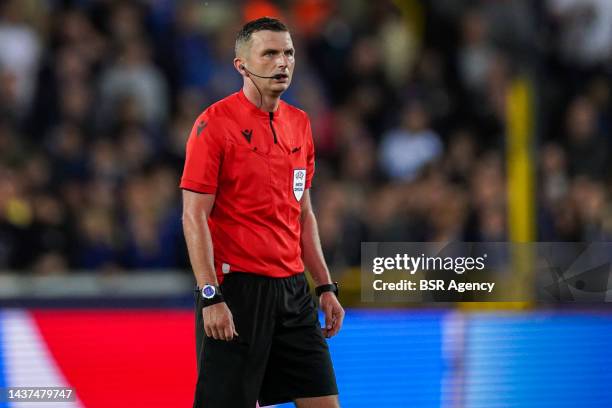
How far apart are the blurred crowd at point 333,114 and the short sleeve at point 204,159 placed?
2872 millimetres

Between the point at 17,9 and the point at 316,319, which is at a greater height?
the point at 17,9

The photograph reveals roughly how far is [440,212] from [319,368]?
311cm

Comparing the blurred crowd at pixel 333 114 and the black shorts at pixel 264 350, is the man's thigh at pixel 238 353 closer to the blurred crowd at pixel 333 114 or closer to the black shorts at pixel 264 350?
the black shorts at pixel 264 350

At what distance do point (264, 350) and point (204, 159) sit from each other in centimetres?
67

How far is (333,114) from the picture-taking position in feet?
28.8

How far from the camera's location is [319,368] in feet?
13.7

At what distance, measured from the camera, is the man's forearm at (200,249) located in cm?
390

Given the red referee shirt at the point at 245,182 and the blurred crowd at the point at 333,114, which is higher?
the blurred crowd at the point at 333,114

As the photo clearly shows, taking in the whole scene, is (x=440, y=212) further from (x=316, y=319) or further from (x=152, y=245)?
(x=316, y=319)

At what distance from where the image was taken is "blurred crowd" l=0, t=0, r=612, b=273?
7.21 metres

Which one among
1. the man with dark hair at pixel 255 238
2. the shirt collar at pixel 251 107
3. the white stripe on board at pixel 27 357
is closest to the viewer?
the man with dark hair at pixel 255 238

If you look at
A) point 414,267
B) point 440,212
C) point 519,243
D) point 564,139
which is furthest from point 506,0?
point 414,267

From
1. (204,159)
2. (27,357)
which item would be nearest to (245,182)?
(204,159)

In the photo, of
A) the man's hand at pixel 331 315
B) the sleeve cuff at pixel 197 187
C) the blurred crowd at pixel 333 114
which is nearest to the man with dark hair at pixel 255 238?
the sleeve cuff at pixel 197 187
